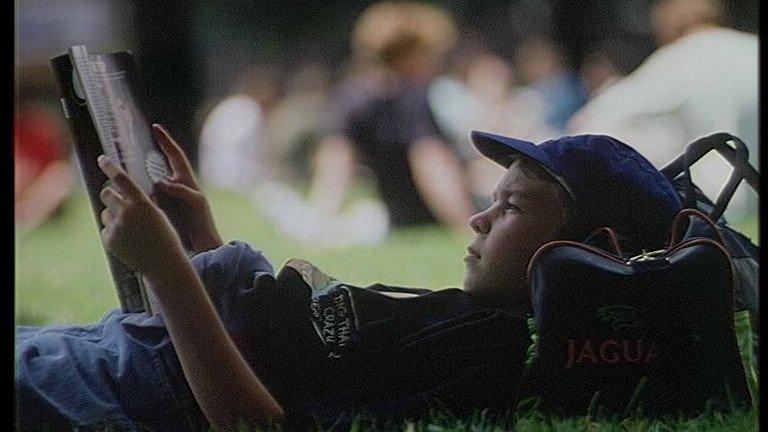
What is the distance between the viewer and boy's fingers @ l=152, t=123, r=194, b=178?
355cm

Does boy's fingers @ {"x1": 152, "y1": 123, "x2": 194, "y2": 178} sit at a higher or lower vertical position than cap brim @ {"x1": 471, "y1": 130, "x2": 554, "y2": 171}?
higher

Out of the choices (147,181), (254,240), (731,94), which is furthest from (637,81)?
(147,181)

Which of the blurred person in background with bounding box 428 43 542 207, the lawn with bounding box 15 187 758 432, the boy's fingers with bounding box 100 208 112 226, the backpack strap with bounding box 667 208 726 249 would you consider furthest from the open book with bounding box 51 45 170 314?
the backpack strap with bounding box 667 208 726 249

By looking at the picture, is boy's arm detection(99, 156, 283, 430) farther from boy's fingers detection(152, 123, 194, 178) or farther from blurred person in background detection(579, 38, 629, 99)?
blurred person in background detection(579, 38, 629, 99)

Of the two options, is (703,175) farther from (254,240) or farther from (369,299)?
(254,240)

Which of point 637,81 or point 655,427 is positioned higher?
point 637,81

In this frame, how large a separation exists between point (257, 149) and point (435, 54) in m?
0.56

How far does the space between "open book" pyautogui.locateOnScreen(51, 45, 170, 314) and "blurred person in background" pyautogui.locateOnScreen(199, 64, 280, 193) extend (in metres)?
0.14

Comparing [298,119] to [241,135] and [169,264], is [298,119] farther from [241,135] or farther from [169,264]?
[169,264]

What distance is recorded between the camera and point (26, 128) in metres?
3.60

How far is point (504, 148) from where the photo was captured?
11.6 feet

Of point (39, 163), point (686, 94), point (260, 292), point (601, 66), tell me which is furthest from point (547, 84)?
point (39, 163)

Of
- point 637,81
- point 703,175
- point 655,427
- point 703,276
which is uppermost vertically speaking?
point 637,81

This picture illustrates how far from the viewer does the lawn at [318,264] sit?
3.57 meters
